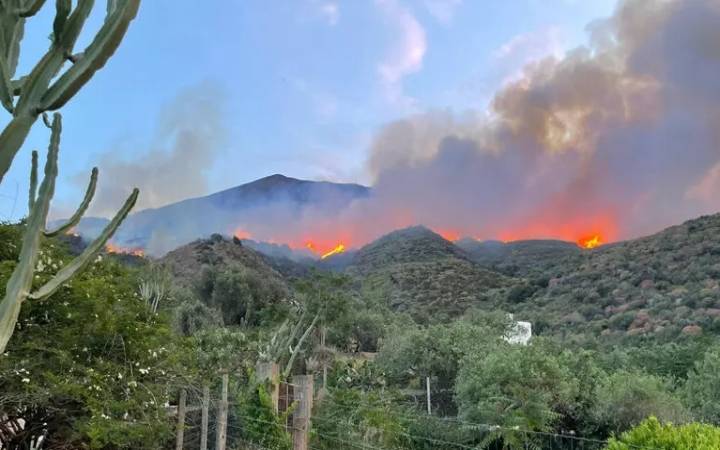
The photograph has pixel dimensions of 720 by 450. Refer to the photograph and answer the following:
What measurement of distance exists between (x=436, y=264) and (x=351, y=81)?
1672cm

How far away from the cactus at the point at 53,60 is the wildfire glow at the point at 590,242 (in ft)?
116

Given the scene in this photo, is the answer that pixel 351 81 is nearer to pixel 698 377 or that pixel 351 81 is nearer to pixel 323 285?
pixel 323 285

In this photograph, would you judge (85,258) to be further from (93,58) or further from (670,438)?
(670,438)

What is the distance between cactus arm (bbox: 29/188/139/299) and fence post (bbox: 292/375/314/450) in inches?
97.8

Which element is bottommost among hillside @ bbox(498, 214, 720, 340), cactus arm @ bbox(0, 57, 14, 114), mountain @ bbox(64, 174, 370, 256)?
cactus arm @ bbox(0, 57, 14, 114)

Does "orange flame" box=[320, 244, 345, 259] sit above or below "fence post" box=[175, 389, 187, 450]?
above

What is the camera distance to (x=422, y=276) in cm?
3509

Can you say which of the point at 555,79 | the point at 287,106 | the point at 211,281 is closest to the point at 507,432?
the point at 287,106

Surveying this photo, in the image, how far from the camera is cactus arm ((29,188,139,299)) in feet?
8.82

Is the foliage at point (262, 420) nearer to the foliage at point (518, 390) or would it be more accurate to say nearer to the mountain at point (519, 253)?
the foliage at point (518, 390)

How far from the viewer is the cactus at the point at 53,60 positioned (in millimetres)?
2498

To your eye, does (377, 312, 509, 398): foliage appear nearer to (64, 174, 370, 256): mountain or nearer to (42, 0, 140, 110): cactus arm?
(42, 0, 140, 110): cactus arm

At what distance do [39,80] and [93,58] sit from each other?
0.27 metres

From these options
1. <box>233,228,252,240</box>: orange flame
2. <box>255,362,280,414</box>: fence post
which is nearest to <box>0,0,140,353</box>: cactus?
<box>255,362,280,414</box>: fence post
